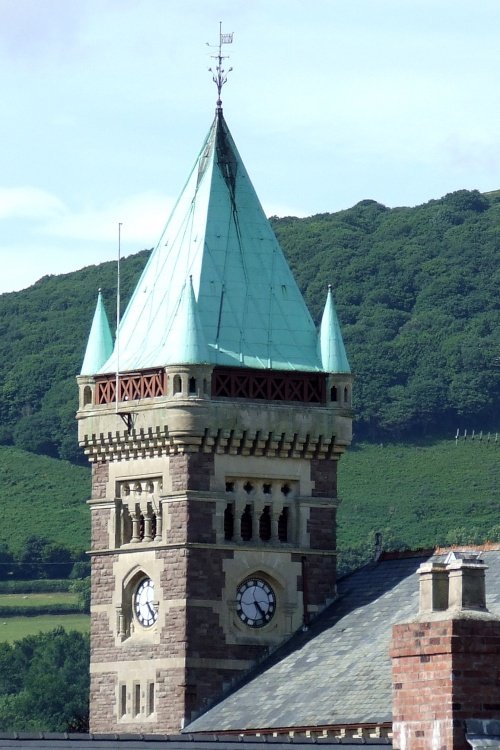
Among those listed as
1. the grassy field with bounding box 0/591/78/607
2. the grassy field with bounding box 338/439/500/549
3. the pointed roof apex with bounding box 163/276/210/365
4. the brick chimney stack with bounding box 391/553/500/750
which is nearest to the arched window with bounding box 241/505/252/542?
the pointed roof apex with bounding box 163/276/210/365

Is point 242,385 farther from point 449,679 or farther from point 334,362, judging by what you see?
point 449,679

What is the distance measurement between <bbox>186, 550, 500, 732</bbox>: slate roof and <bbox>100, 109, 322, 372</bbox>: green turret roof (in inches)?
203

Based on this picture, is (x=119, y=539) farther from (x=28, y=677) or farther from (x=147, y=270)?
(x=28, y=677)

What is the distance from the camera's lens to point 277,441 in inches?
2397

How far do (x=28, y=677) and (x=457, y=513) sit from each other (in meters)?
46.6

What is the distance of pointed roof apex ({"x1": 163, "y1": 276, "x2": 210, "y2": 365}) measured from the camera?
59656 millimetres

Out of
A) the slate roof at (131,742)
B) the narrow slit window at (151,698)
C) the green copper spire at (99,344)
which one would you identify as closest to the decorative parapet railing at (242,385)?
the green copper spire at (99,344)

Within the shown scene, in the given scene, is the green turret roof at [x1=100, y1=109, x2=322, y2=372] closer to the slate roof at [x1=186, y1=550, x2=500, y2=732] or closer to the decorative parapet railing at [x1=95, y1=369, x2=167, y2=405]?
the decorative parapet railing at [x1=95, y1=369, x2=167, y2=405]

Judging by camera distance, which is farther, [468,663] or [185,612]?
[185,612]

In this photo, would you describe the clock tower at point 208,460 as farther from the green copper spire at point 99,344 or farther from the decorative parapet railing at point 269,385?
the green copper spire at point 99,344

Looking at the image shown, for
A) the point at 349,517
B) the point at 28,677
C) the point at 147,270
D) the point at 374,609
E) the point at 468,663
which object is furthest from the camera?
the point at 349,517

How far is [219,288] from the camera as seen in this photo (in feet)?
201

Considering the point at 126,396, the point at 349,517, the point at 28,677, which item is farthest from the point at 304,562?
the point at 349,517

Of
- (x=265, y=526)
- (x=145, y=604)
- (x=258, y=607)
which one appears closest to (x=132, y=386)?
(x=265, y=526)
